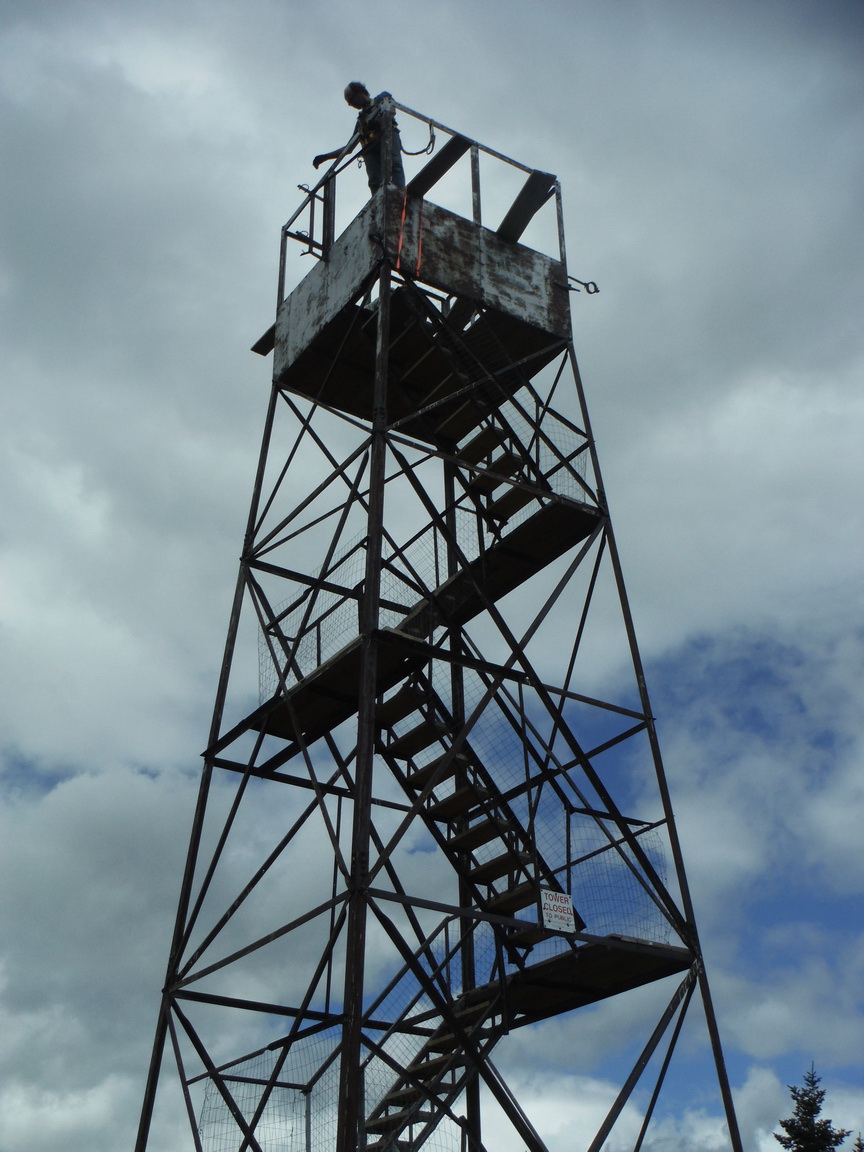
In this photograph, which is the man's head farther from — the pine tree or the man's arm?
the pine tree

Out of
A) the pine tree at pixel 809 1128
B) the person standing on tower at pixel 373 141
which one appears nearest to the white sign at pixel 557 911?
the person standing on tower at pixel 373 141

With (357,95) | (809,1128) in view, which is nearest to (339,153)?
(357,95)

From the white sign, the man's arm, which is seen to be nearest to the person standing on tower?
the man's arm

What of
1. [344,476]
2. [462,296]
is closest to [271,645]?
[344,476]

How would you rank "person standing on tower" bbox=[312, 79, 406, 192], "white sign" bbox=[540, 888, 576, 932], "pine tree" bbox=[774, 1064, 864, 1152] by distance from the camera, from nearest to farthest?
"white sign" bbox=[540, 888, 576, 932]
"person standing on tower" bbox=[312, 79, 406, 192]
"pine tree" bbox=[774, 1064, 864, 1152]

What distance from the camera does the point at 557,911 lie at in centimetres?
1367

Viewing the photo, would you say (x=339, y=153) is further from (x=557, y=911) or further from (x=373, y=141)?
(x=557, y=911)

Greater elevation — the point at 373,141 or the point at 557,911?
the point at 373,141

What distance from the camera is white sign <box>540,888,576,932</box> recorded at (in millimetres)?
13547

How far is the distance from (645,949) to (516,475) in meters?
5.98

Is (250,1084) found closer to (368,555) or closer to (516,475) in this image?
(368,555)

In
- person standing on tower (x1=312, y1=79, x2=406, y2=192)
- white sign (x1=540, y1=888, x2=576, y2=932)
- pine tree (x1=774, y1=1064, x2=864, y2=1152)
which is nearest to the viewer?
white sign (x1=540, y1=888, x2=576, y2=932)

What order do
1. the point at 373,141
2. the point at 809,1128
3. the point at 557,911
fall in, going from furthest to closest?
the point at 809,1128, the point at 373,141, the point at 557,911

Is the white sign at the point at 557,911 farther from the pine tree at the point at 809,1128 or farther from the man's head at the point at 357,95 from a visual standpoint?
the pine tree at the point at 809,1128
